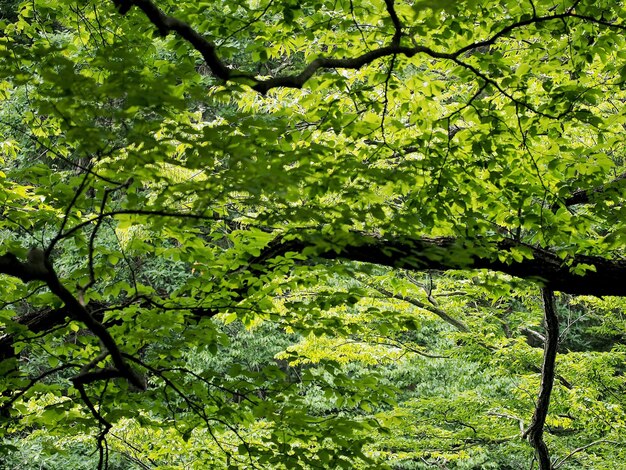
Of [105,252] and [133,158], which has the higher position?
[105,252]

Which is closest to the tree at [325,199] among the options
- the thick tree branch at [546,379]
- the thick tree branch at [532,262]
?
the thick tree branch at [532,262]

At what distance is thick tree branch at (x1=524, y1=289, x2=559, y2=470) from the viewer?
4723 mm

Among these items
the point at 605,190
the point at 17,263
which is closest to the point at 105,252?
the point at 17,263

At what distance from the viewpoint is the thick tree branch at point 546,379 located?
4.72 metres

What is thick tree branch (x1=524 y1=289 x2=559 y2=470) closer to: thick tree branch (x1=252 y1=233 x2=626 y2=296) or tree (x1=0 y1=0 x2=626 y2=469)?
thick tree branch (x1=252 y1=233 x2=626 y2=296)

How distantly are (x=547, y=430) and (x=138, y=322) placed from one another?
5372 mm

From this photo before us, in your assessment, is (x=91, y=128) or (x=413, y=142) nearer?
(x=91, y=128)

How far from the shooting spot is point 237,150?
6.95 ft

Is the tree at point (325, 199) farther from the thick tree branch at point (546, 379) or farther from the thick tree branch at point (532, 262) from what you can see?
the thick tree branch at point (546, 379)

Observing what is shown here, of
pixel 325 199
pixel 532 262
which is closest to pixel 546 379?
pixel 532 262

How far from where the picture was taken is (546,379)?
5.04 m

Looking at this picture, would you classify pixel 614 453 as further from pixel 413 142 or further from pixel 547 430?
pixel 413 142

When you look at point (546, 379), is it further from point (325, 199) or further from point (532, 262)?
point (325, 199)

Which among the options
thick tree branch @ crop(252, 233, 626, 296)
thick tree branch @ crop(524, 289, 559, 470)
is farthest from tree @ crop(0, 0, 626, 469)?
thick tree branch @ crop(524, 289, 559, 470)
